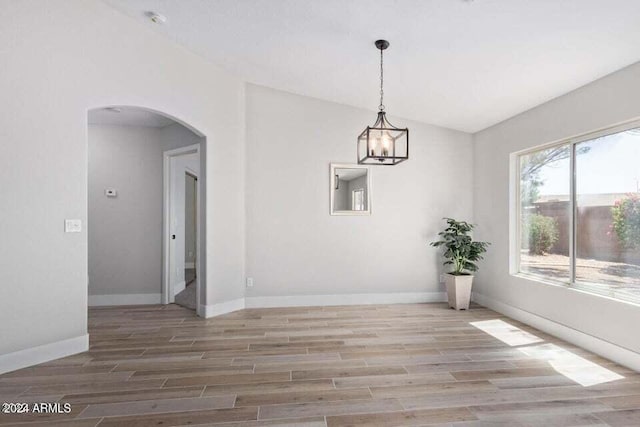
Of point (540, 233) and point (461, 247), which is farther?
point (461, 247)

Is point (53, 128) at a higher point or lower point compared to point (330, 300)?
higher

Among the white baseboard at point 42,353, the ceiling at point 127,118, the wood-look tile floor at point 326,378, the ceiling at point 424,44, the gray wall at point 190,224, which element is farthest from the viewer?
the gray wall at point 190,224

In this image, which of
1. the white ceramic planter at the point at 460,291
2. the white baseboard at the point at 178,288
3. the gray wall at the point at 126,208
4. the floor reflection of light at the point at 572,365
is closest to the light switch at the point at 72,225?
the gray wall at the point at 126,208

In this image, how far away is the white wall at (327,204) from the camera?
15.7 ft

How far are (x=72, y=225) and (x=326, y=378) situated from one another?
8.45 ft

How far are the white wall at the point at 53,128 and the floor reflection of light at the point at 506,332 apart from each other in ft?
13.5

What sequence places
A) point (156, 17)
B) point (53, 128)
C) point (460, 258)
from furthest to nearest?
point (460, 258) < point (156, 17) < point (53, 128)

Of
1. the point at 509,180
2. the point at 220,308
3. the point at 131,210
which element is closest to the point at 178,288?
the point at 131,210

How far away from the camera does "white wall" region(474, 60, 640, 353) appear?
294 cm

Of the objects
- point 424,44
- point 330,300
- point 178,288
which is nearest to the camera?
point 424,44

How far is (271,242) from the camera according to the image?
15.7 feet

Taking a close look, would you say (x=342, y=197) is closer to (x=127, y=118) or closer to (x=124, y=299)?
(x=127, y=118)

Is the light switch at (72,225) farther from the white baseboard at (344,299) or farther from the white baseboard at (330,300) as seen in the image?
the white baseboard at (344,299)

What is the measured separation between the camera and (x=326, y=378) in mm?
2639
